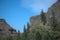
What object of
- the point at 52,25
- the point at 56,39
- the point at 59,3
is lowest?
the point at 56,39

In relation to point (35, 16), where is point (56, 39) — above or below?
below

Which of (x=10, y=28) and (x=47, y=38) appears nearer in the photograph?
(x=47, y=38)

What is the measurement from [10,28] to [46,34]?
46063 millimetres

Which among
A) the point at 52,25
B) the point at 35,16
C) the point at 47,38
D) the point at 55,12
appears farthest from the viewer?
the point at 35,16

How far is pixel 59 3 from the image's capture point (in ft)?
256

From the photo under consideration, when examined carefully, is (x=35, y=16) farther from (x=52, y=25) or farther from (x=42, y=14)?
(x=52, y=25)

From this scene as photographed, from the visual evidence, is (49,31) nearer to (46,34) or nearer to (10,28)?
(46,34)

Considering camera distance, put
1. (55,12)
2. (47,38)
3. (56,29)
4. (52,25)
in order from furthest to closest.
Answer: (55,12) < (52,25) < (56,29) < (47,38)

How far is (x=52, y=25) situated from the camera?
53.6 m

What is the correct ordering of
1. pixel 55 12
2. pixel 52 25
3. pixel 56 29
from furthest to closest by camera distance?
pixel 55 12 → pixel 52 25 → pixel 56 29

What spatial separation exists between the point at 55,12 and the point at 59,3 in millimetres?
5420

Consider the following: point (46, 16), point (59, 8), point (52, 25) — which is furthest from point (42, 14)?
point (52, 25)

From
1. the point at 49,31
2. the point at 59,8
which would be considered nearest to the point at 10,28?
the point at 59,8

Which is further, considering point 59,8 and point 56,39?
point 59,8
